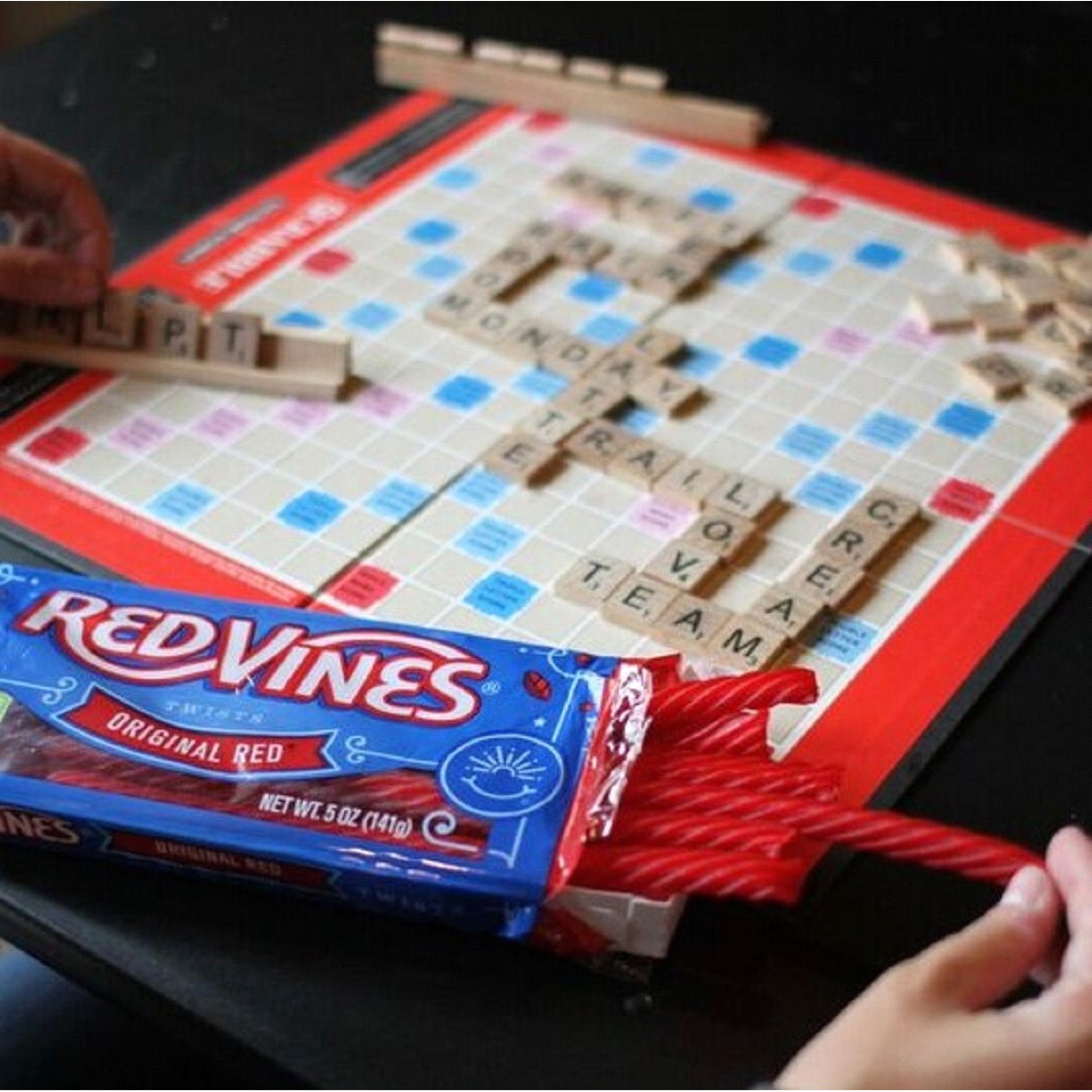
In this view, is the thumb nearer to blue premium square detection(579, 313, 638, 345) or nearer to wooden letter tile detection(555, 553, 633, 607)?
wooden letter tile detection(555, 553, 633, 607)

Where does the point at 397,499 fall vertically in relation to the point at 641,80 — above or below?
below

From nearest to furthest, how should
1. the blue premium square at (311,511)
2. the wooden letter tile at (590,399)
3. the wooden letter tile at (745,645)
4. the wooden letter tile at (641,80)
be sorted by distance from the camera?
1. the wooden letter tile at (745,645)
2. the blue premium square at (311,511)
3. the wooden letter tile at (590,399)
4. the wooden letter tile at (641,80)

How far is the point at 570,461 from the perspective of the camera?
117 cm

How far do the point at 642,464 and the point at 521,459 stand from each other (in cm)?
8

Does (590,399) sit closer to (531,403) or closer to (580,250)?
(531,403)

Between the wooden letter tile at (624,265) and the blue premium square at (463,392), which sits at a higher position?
the wooden letter tile at (624,265)

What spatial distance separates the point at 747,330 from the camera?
1310 millimetres

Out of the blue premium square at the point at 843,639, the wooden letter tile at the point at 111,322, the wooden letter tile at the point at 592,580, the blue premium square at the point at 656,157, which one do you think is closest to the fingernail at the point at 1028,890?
the blue premium square at the point at 843,639

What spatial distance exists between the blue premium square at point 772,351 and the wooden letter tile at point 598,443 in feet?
0.48

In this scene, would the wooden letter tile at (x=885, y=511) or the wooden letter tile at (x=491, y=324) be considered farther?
the wooden letter tile at (x=491, y=324)

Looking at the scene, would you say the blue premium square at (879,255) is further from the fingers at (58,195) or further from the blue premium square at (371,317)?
the fingers at (58,195)

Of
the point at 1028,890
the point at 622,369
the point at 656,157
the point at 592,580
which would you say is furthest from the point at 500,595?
the point at 656,157

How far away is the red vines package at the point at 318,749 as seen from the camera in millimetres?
800

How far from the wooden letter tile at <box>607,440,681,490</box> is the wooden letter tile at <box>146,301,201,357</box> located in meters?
0.34
